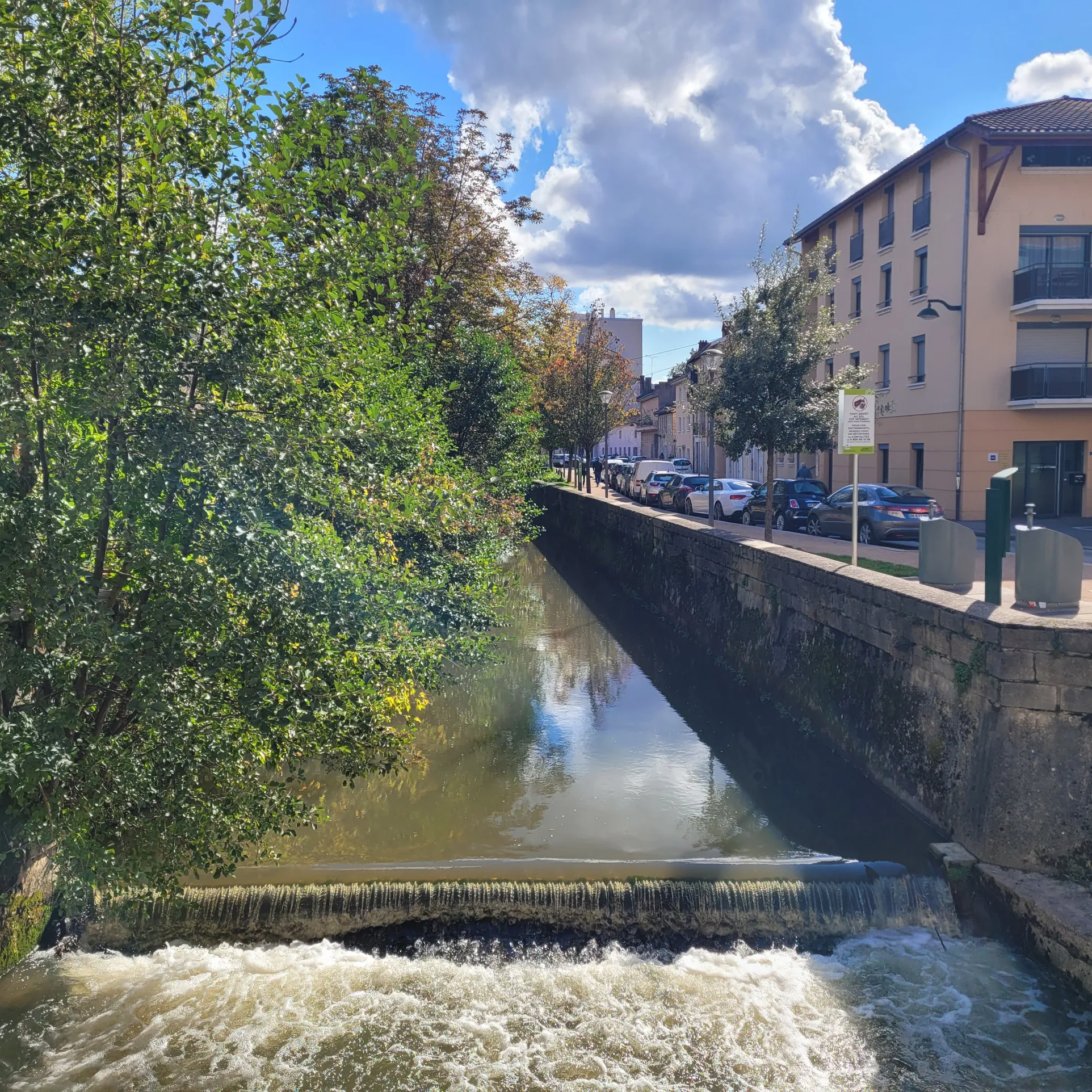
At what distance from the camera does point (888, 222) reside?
32125 mm

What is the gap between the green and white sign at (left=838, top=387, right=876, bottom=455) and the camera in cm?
1154

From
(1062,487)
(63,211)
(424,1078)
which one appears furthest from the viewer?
(1062,487)

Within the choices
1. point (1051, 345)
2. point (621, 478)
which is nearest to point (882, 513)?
point (1051, 345)

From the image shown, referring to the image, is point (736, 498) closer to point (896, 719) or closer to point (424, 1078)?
point (896, 719)

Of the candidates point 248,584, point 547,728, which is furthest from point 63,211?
point 547,728

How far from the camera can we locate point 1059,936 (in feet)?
20.6

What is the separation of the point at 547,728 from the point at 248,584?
7.73m

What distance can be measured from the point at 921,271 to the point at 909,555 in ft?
53.9

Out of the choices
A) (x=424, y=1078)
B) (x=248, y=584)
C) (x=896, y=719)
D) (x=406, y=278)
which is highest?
(x=406, y=278)

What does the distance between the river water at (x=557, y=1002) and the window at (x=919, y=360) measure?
23629mm

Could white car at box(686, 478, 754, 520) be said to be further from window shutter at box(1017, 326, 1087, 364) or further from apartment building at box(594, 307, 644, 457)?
apartment building at box(594, 307, 644, 457)

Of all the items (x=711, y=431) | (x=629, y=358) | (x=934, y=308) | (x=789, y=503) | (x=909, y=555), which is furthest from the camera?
(x=629, y=358)

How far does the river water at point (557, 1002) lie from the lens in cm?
562

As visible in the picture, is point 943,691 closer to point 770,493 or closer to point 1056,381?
point 770,493
